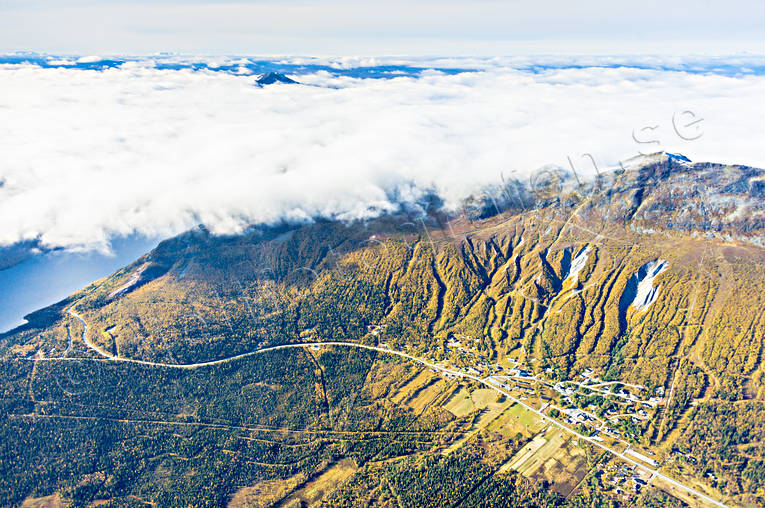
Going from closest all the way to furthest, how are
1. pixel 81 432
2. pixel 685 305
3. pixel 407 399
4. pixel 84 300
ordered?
pixel 81 432 < pixel 407 399 < pixel 685 305 < pixel 84 300

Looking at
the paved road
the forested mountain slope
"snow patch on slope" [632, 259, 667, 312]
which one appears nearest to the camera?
the paved road

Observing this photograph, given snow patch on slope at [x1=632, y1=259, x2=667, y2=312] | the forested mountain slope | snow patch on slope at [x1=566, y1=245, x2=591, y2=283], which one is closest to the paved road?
the forested mountain slope

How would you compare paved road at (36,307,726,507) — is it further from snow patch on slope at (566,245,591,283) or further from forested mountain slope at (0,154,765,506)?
snow patch on slope at (566,245,591,283)

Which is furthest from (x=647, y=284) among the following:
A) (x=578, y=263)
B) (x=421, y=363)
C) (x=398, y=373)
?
(x=398, y=373)

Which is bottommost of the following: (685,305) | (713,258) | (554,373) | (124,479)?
(124,479)

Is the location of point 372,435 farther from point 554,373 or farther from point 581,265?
point 581,265

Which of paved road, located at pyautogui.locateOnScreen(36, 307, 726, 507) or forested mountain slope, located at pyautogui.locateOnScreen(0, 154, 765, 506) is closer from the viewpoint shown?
paved road, located at pyautogui.locateOnScreen(36, 307, 726, 507)

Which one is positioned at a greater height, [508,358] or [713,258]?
[713,258]

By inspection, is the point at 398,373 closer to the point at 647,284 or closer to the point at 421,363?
the point at 421,363

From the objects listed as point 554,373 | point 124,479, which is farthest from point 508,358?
point 124,479
